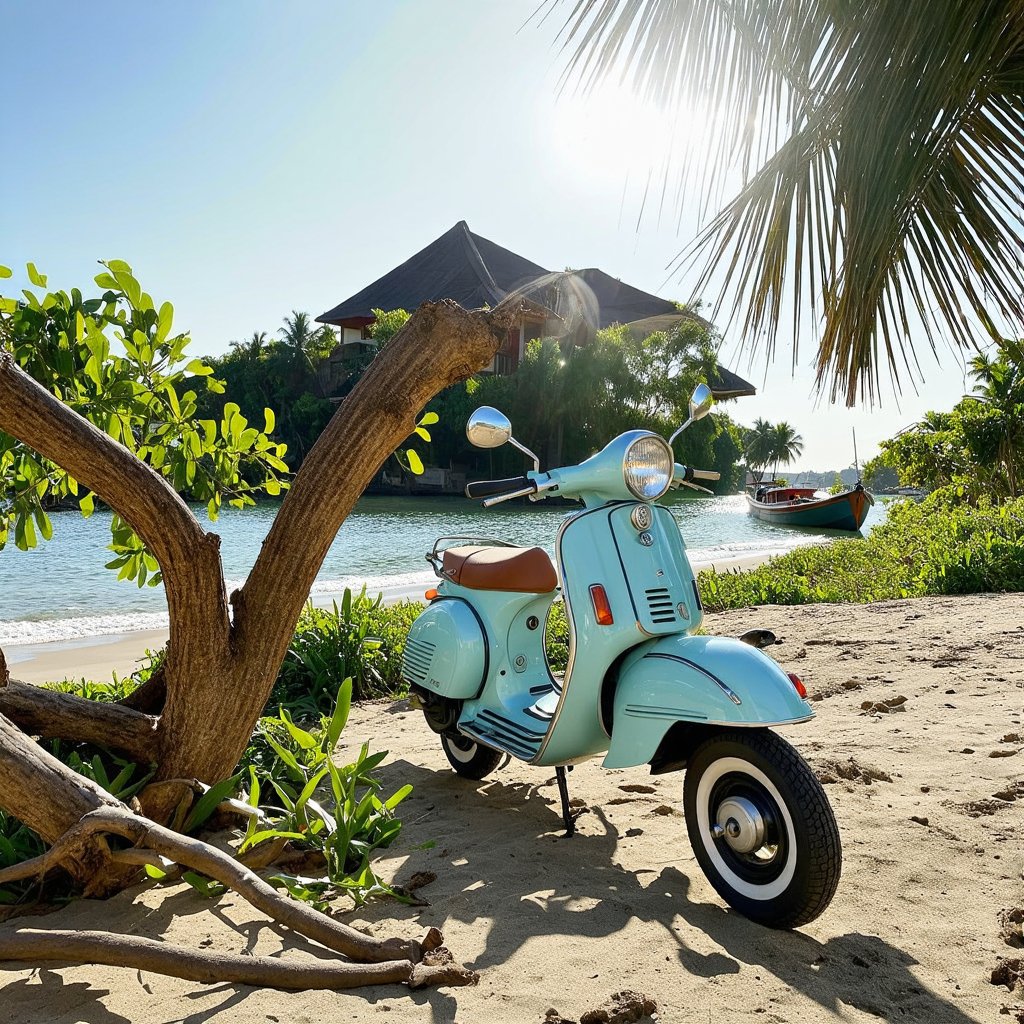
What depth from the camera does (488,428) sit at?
2.64 metres

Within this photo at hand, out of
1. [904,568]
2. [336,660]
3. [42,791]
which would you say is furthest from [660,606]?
[904,568]

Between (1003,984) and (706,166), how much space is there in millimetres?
2070

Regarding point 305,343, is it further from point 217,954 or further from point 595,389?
point 217,954

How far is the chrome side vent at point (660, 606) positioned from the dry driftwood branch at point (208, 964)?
3.65ft

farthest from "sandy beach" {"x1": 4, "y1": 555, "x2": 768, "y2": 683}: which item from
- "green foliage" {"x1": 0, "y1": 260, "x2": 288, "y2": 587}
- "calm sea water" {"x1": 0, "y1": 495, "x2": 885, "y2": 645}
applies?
"green foliage" {"x1": 0, "y1": 260, "x2": 288, "y2": 587}

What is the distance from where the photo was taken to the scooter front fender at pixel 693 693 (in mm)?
2152

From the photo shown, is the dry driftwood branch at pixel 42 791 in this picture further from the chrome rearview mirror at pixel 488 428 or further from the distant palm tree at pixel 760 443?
the distant palm tree at pixel 760 443

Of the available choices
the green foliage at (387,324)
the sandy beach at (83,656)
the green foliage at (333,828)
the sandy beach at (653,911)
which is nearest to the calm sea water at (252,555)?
the sandy beach at (83,656)

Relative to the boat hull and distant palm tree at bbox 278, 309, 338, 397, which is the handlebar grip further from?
distant palm tree at bbox 278, 309, 338, 397

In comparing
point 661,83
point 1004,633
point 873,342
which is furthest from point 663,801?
A: point 1004,633

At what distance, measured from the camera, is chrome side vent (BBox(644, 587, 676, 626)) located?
257 centimetres

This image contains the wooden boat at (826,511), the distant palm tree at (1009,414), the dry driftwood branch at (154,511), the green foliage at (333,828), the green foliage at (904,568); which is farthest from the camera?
the wooden boat at (826,511)

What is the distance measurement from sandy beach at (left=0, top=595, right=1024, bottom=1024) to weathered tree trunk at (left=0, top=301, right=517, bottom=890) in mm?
492

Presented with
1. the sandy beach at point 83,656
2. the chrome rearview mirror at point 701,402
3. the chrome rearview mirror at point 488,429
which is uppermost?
the chrome rearview mirror at point 701,402
